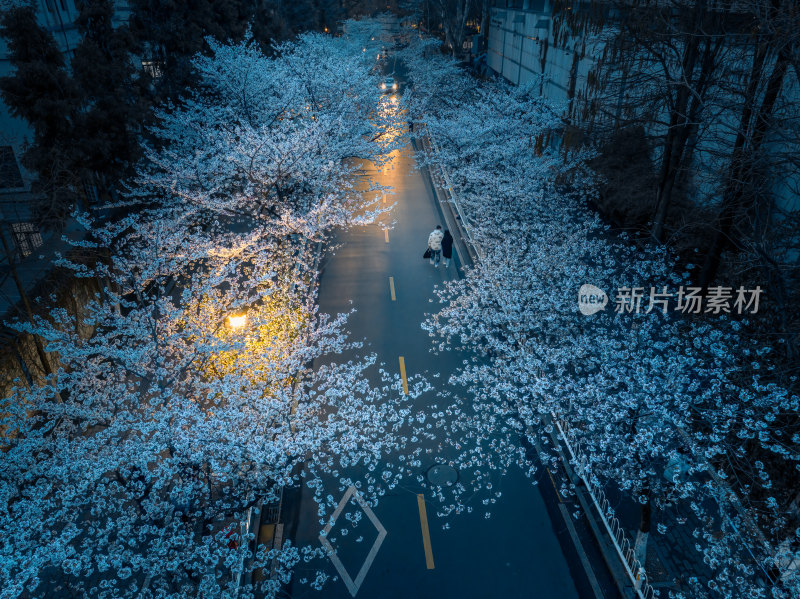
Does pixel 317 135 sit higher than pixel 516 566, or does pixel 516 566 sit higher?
pixel 317 135

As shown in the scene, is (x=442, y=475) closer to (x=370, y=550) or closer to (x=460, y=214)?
(x=370, y=550)

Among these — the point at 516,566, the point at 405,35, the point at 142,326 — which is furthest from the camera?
the point at 405,35

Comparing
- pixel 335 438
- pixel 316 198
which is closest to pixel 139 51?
pixel 316 198

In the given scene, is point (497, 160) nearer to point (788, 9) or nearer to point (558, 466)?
point (788, 9)

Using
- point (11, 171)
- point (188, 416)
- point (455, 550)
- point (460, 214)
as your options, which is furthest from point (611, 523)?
point (11, 171)

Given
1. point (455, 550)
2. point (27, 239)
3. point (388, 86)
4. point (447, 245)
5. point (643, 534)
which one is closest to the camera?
point (643, 534)

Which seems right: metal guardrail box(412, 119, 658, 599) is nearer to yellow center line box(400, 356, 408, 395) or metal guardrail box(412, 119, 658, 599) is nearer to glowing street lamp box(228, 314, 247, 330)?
yellow center line box(400, 356, 408, 395)

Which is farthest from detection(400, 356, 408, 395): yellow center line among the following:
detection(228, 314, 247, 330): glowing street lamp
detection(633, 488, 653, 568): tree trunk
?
detection(633, 488, 653, 568): tree trunk

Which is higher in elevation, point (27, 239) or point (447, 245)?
point (27, 239)
